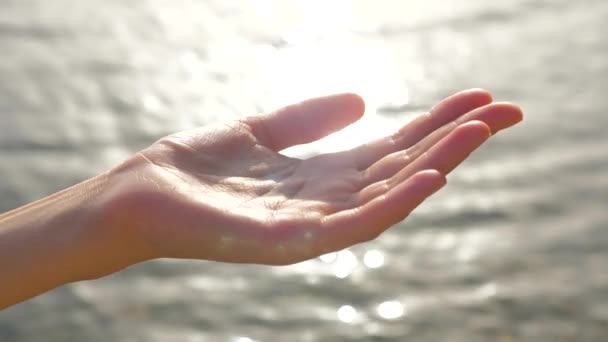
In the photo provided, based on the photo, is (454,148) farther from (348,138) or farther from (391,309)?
(348,138)

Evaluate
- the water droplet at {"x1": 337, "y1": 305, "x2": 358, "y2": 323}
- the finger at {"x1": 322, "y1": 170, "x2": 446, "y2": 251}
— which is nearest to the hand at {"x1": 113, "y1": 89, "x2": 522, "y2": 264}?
the finger at {"x1": 322, "y1": 170, "x2": 446, "y2": 251}

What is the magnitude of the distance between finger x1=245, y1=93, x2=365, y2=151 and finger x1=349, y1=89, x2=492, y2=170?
4.4 inches

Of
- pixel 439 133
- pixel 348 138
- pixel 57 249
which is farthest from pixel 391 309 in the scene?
pixel 57 249

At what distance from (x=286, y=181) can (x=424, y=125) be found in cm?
24

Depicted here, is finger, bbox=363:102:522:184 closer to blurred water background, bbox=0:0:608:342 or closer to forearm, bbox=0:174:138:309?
forearm, bbox=0:174:138:309

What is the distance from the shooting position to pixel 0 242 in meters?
1.52

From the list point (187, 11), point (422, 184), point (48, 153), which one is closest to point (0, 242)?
point (422, 184)

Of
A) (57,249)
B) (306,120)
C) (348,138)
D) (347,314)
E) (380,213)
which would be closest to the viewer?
(380,213)

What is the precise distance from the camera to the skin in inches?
54.9

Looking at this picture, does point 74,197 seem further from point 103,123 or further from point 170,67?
point 170,67

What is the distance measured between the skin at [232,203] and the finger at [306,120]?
0.04m

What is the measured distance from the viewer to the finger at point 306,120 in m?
1.71

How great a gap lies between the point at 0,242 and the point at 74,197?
5.2 inches

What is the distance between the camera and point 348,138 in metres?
2.65
